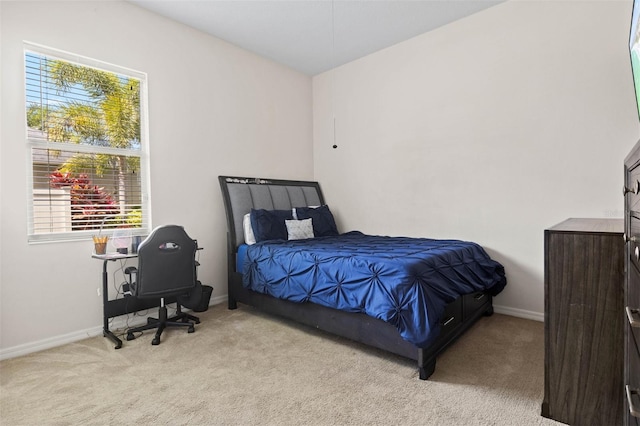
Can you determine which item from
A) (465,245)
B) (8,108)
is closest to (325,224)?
(465,245)

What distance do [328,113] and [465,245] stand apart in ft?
8.76

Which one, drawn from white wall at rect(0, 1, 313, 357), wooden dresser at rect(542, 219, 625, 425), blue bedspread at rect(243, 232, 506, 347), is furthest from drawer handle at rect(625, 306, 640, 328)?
white wall at rect(0, 1, 313, 357)

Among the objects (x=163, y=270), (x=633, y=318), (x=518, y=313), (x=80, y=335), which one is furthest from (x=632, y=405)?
(x=80, y=335)

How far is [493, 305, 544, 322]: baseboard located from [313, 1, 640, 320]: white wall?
0.05 feet

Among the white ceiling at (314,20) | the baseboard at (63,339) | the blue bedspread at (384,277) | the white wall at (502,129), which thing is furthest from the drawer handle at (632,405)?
the baseboard at (63,339)

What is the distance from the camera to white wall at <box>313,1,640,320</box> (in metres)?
2.70

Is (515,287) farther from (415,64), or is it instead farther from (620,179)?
(415,64)

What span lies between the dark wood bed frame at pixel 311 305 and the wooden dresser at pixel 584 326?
27.3 inches

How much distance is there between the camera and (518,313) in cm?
314

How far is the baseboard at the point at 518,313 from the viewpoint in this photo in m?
3.04

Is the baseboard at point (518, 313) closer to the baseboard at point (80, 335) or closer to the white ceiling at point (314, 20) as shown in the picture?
the baseboard at point (80, 335)

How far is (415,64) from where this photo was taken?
377cm

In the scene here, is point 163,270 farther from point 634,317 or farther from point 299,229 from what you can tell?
point 634,317

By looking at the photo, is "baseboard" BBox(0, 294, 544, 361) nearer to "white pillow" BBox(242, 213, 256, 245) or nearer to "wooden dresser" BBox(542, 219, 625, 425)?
"white pillow" BBox(242, 213, 256, 245)
